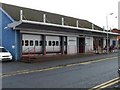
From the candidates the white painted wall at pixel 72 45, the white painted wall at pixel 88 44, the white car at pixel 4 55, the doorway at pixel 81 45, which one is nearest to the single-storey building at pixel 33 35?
the white painted wall at pixel 72 45

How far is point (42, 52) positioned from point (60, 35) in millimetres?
4337

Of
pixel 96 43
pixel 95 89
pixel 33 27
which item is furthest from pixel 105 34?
pixel 95 89

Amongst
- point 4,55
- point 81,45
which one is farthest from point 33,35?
point 81,45

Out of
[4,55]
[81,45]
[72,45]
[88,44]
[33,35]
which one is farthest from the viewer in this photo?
[88,44]

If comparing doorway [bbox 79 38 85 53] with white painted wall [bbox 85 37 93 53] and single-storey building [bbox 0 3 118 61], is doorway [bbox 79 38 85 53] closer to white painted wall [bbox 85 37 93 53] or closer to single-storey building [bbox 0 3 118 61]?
single-storey building [bbox 0 3 118 61]

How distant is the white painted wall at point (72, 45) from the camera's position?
118 feet

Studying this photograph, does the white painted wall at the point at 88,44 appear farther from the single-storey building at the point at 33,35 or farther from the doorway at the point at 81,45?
the single-storey building at the point at 33,35

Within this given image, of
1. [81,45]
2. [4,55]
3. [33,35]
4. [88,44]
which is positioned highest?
[33,35]

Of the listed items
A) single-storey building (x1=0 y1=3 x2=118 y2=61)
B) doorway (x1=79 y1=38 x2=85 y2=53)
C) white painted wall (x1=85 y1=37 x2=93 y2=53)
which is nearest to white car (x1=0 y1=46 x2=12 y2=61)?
single-storey building (x1=0 y1=3 x2=118 y2=61)

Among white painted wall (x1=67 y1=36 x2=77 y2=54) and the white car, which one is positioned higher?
white painted wall (x1=67 y1=36 x2=77 y2=54)

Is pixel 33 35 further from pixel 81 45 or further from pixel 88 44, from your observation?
pixel 88 44

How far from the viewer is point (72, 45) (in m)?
37.1

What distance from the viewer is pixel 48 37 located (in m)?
31.9

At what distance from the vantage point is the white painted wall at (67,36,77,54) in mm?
36094
